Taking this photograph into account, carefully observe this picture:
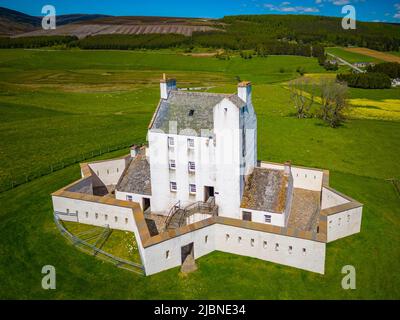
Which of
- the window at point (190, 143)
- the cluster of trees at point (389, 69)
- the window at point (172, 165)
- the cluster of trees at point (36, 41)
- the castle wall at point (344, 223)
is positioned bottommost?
the castle wall at point (344, 223)

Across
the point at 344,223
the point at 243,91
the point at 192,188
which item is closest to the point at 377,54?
the point at 344,223

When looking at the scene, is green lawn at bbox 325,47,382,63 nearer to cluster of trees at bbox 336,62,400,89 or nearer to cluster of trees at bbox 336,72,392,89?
cluster of trees at bbox 336,62,400,89

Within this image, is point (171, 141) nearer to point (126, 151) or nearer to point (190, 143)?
point (190, 143)

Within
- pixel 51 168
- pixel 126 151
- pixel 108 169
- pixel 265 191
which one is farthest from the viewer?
pixel 126 151

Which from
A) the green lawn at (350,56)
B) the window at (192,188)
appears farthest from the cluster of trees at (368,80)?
the window at (192,188)

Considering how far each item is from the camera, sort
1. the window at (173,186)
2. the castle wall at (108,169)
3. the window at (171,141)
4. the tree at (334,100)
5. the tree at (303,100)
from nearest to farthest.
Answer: the window at (171,141), the window at (173,186), the castle wall at (108,169), the tree at (334,100), the tree at (303,100)

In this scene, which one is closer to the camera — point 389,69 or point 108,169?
point 108,169

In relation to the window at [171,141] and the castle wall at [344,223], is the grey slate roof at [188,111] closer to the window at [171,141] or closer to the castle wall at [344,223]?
the window at [171,141]

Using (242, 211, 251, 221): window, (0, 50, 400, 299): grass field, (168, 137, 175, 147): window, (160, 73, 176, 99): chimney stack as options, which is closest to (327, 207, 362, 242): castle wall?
(0, 50, 400, 299): grass field
